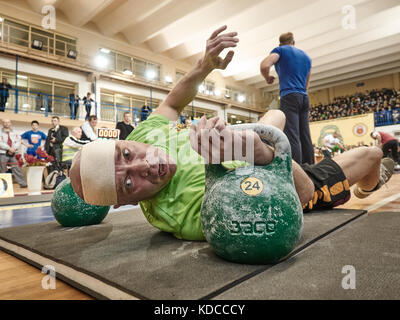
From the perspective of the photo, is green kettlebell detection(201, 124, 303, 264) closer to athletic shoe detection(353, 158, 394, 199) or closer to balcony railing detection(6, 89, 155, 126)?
athletic shoe detection(353, 158, 394, 199)

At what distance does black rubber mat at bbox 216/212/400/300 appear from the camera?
79 centimetres

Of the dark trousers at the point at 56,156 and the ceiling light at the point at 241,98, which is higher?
the ceiling light at the point at 241,98

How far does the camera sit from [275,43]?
14352mm

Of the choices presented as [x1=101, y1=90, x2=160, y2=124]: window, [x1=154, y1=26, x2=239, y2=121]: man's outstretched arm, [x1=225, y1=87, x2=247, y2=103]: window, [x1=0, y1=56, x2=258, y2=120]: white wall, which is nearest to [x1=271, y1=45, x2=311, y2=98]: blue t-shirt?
[x1=154, y1=26, x2=239, y2=121]: man's outstretched arm

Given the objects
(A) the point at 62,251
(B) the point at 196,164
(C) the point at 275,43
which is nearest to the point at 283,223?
(B) the point at 196,164

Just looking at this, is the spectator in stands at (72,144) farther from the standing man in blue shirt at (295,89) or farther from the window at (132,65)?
the window at (132,65)

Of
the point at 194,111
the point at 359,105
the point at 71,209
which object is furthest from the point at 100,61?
the point at 359,105

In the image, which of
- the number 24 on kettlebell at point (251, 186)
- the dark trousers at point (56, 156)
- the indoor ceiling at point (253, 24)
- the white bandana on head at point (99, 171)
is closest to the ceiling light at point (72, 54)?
the indoor ceiling at point (253, 24)

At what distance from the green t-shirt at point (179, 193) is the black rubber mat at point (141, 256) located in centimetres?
9

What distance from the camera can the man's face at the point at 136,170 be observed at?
1.20 metres

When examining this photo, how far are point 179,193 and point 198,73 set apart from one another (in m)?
0.87

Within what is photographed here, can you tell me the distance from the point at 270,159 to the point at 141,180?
1.93 feet

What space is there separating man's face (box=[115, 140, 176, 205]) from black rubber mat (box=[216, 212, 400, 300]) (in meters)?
0.62
